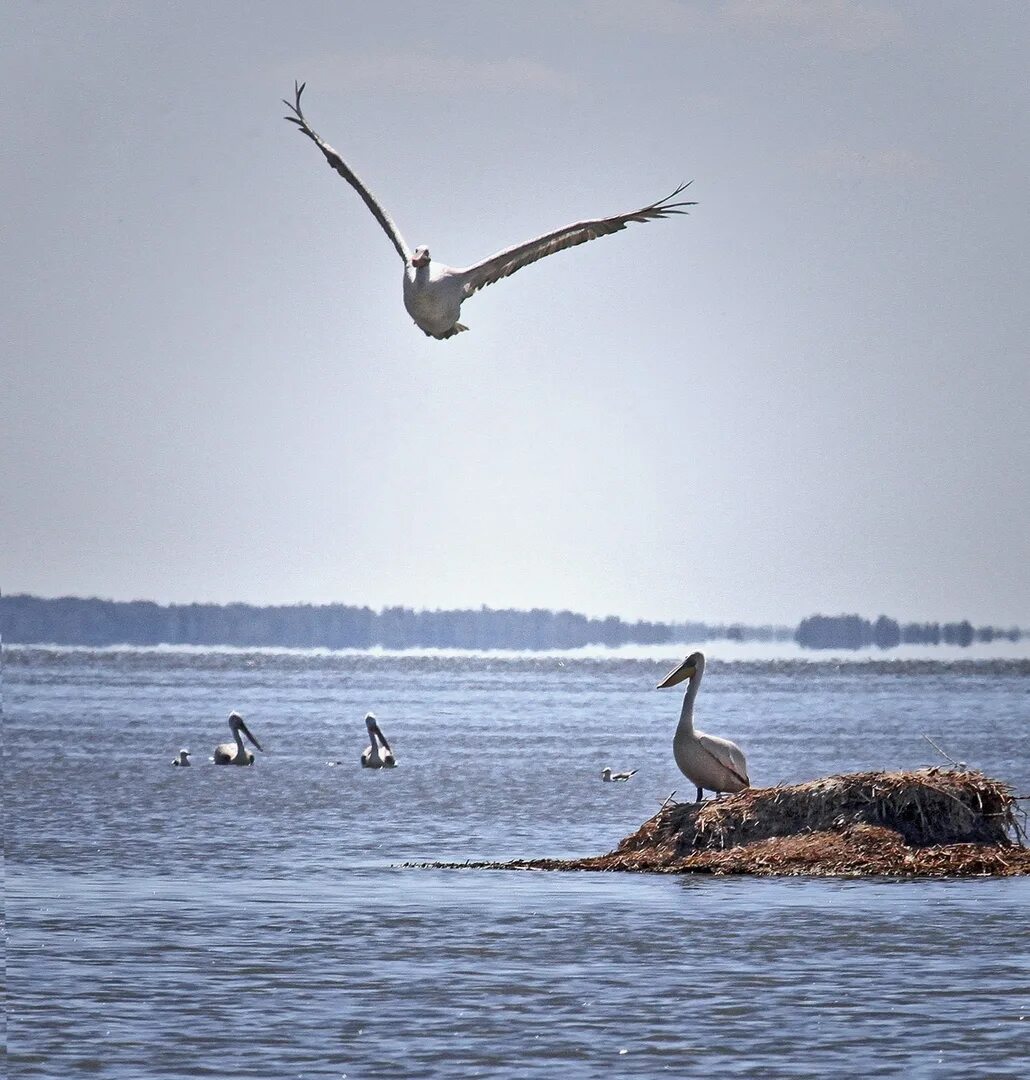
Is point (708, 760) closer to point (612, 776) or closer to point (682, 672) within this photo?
point (682, 672)

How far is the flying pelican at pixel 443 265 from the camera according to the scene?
1407 cm

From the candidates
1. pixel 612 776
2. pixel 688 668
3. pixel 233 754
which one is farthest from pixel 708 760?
pixel 233 754

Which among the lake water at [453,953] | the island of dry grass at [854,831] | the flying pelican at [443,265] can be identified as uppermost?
the flying pelican at [443,265]

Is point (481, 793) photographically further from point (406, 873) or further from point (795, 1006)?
point (795, 1006)

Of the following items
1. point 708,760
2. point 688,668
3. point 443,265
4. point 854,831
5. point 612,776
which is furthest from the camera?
point 612,776

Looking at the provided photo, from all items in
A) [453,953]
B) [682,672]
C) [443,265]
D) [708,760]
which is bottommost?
[453,953]

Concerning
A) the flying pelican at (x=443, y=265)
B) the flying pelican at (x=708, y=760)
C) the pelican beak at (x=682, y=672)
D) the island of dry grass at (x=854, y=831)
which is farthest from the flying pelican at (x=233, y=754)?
the flying pelican at (x=443, y=265)

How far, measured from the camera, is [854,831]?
17953 mm

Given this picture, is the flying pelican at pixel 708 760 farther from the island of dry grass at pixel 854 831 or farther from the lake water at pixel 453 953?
the lake water at pixel 453 953

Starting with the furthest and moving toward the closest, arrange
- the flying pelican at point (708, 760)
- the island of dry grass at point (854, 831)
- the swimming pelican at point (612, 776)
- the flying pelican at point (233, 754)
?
the flying pelican at point (233, 754), the swimming pelican at point (612, 776), the flying pelican at point (708, 760), the island of dry grass at point (854, 831)

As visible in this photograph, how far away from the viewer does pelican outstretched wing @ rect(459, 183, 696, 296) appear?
14.5 m

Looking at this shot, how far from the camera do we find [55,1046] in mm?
11312

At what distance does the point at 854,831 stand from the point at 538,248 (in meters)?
6.13

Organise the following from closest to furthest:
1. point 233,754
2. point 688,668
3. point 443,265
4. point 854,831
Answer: point 443,265 < point 854,831 < point 688,668 < point 233,754
